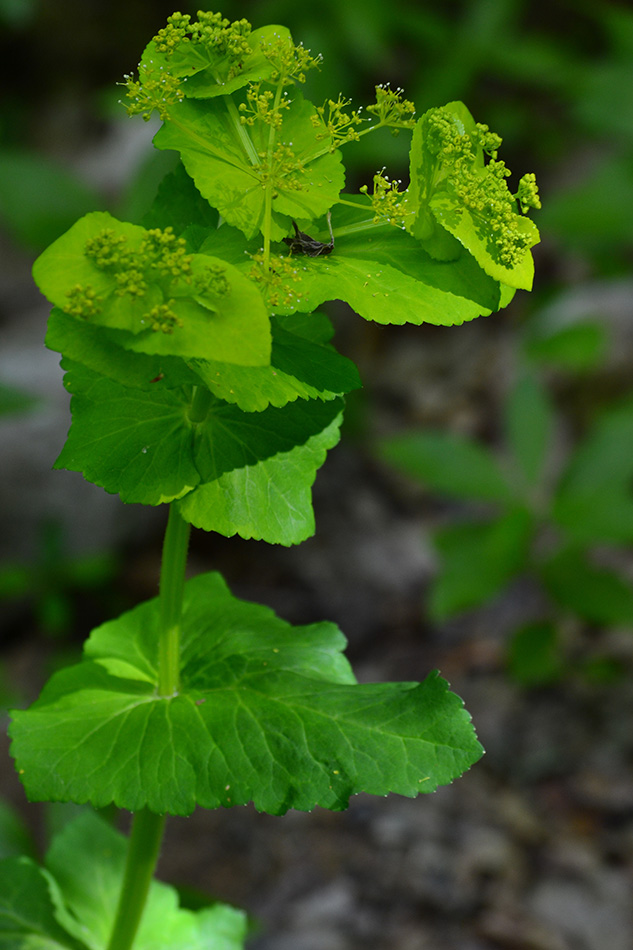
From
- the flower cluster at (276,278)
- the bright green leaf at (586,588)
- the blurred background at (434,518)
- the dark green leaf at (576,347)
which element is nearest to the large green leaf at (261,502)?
the flower cluster at (276,278)

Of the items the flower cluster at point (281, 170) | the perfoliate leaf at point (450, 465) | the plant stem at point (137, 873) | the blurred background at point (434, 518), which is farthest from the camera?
the perfoliate leaf at point (450, 465)

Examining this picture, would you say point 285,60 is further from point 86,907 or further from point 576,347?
point 576,347

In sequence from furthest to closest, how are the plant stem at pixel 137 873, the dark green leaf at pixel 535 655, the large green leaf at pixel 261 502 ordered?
1. the dark green leaf at pixel 535 655
2. the plant stem at pixel 137 873
3. the large green leaf at pixel 261 502

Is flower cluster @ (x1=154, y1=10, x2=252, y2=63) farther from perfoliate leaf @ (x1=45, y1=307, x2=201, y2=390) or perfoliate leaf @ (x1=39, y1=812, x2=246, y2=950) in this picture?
perfoliate leaf @ (x1=39, y1=812, x2=246, y2=950)

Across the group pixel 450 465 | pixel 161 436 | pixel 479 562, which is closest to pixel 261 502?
pixel 161 436

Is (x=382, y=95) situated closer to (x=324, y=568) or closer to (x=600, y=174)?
(x=324, y=568)

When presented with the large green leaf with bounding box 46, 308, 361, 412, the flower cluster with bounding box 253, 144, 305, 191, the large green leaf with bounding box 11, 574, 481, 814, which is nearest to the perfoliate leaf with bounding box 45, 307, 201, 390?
the large green leaf with bounding box 46, 308, 361, 412

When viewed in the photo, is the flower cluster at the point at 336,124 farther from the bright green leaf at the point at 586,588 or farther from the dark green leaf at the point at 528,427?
the dark green leaf at the point at 528,427
